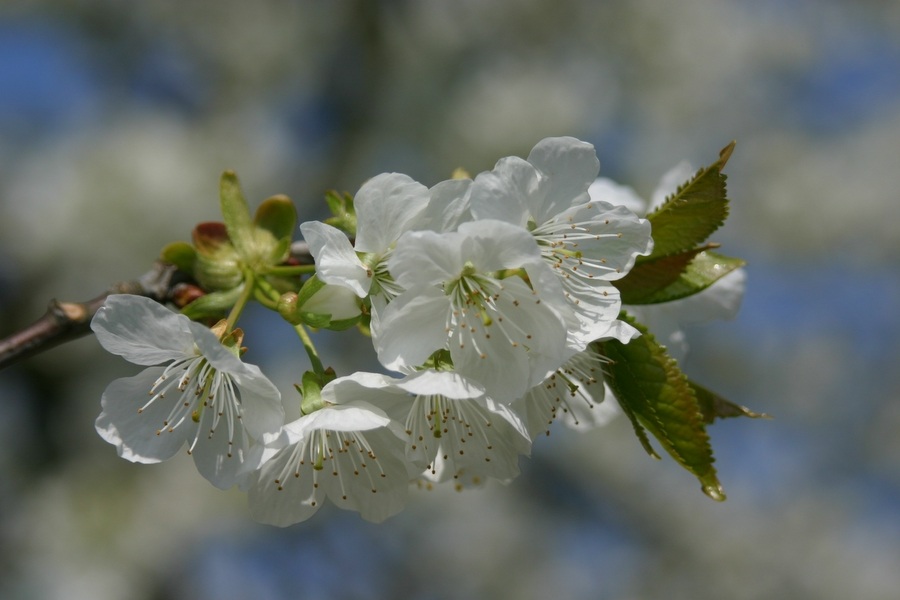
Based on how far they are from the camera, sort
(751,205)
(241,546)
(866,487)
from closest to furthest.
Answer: (241,546) → (866,487) → (751,205)

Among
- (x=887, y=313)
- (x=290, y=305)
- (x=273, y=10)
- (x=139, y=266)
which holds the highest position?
(x=290, y=305)

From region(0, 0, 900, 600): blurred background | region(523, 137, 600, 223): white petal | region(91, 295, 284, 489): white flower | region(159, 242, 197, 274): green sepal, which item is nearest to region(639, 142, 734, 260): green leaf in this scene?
region(523, 137, 600, 223): white petal

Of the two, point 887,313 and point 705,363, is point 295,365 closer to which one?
point 705,363

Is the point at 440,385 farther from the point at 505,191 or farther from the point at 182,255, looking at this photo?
the point at 182,255

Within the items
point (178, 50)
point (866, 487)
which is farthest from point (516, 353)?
point (866, 487)

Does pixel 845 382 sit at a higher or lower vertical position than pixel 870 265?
lower

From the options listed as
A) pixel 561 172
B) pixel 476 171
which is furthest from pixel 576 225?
pixel 476 171
